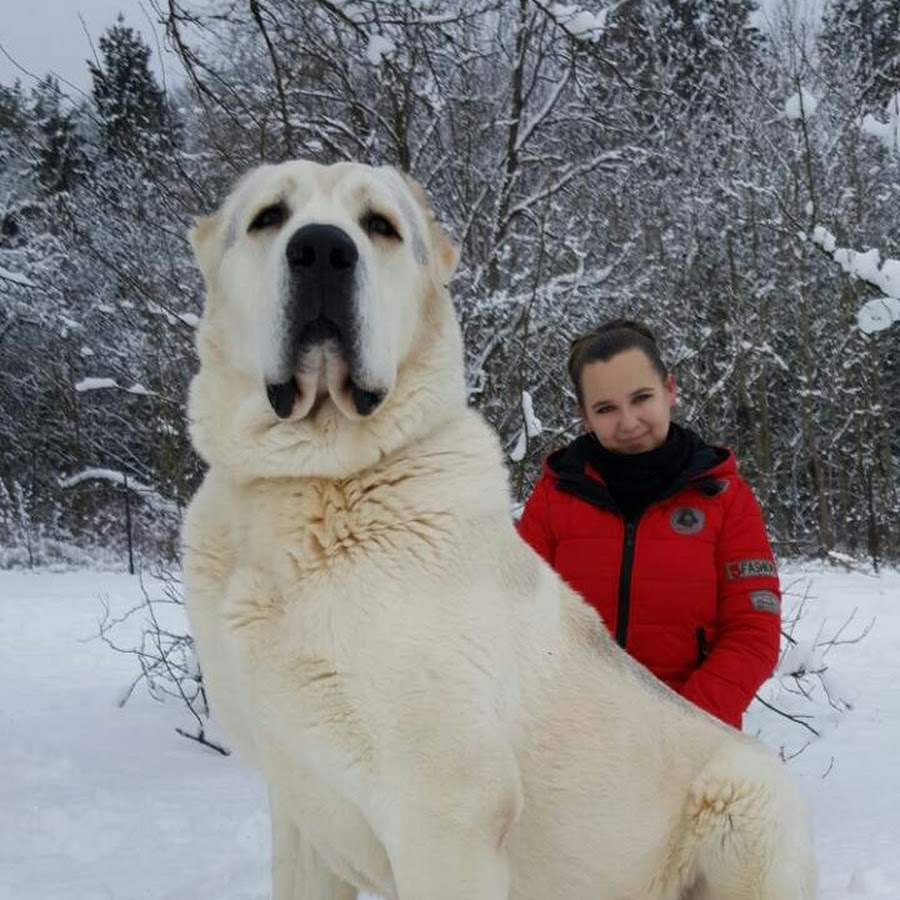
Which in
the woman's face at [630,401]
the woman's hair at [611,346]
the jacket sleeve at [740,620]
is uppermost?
the woman's hair at [611,346]

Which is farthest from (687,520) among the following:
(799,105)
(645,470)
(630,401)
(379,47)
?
(799,105)

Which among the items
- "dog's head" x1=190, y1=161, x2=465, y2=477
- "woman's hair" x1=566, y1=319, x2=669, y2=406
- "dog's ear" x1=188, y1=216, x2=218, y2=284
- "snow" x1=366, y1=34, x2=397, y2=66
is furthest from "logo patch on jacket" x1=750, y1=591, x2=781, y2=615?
"snow" x1=366, y1=34, x2=397, y2=66

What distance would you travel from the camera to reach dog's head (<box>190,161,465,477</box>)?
2049 mm

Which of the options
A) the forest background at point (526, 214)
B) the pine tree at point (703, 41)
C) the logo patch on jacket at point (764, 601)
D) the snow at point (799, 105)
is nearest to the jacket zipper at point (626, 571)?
the logo patch on jacket at point (764, 601)

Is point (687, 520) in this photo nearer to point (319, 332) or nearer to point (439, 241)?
point (439, 241)

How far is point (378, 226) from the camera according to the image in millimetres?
2188

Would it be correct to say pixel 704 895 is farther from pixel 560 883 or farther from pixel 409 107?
pixel 409 107

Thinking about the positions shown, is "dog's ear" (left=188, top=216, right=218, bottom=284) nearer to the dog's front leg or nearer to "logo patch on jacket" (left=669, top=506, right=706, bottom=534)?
the dog's front leg

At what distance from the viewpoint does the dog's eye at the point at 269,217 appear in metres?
2.15

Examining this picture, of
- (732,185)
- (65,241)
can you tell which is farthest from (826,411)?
(65,241)

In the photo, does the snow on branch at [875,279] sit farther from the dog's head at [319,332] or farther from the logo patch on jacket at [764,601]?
the dog's head at [319,332]

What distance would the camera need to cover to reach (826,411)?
65.0ft

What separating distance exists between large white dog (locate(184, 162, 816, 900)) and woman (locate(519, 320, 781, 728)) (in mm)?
717

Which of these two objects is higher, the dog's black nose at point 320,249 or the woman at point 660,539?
the dog's black nose at point 320,249
